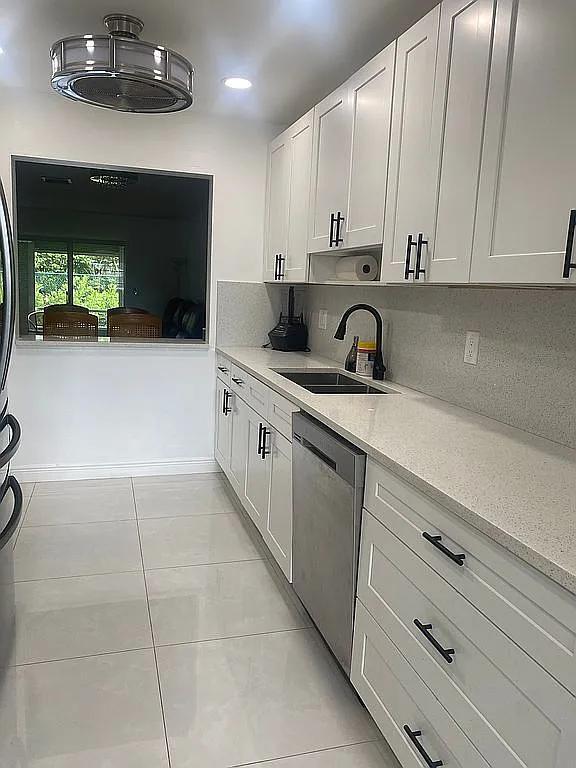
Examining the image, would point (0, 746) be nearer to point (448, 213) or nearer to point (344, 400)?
point (344, 400)

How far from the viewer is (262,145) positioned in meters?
4.00

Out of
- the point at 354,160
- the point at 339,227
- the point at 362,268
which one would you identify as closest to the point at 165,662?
the point at 362,268

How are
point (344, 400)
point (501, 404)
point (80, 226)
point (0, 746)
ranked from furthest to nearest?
point (80, 226)
point (344, 400)
point (501, 404)
point (0, 746)

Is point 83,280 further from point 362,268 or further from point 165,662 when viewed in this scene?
point 165,662

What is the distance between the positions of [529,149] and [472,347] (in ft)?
2.91

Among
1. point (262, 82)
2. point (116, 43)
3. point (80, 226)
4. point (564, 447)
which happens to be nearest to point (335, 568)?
point (564, 447)

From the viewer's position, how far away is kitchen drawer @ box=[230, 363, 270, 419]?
2.87 metres

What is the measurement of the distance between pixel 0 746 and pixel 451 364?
2.01 m

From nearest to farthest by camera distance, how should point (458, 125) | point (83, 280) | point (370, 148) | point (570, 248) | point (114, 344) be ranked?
point (570, 248) → point (458, 125) → point (370, 148) → point (114, 344) → point (83, 280)

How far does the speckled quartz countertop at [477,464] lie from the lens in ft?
3.63

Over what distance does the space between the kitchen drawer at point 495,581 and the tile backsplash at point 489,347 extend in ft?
1.37

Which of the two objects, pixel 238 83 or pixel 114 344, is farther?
pixel 114 344

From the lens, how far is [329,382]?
3.20 meters

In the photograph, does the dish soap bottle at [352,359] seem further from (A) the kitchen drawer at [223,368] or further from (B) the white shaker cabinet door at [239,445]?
(A) the kitchen drawer at [223,368]
